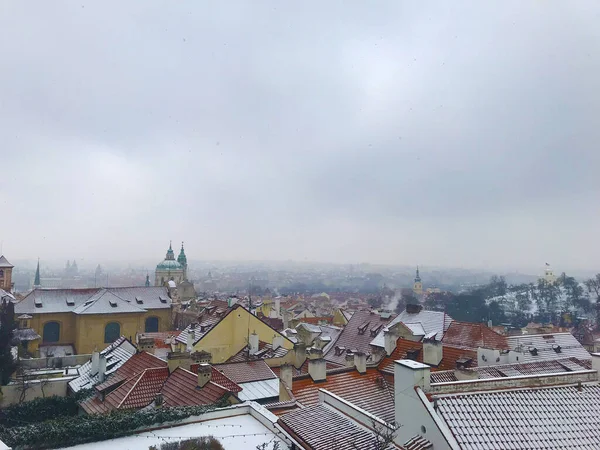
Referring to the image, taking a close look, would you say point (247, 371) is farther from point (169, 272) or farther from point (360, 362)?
point (169, 272)

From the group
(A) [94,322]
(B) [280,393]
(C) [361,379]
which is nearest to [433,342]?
(C) [361,379]

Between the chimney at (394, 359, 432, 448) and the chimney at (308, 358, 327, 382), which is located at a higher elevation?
the chimney at (394, 359, 432, 448)

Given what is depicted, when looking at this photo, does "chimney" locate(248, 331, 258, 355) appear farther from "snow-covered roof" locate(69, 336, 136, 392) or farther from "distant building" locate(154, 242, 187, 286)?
"distant building" locate(154, 242, 187, 286)

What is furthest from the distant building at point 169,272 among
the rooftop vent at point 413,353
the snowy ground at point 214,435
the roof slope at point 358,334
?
the snowy ground at point 214,435

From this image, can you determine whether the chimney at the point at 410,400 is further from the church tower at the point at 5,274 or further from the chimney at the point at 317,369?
the church tower at the point at 5,274

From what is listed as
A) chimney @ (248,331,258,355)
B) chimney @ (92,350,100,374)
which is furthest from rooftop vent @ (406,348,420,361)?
chimney @ (92,350,100,374)

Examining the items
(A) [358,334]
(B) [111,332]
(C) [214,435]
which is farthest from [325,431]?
(B) [111,332]
